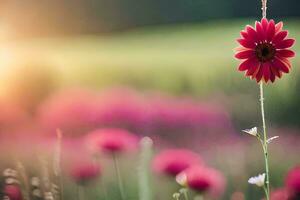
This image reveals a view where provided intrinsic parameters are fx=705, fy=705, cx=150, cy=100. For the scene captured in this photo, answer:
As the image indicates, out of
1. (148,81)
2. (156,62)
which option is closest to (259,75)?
(148,81)

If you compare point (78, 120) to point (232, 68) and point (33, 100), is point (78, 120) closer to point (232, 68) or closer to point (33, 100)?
point (33, 100)

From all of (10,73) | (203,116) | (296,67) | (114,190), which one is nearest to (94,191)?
(114,190)

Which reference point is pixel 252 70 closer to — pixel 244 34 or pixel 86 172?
pixel 244 34

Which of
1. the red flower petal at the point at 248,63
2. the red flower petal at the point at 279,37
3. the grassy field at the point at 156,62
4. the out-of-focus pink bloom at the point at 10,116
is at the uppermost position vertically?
the grassy field at the point at 156,62

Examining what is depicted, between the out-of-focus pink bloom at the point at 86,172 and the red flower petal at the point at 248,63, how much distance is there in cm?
35

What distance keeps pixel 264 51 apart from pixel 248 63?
33mm

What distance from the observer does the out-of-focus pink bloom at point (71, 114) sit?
5.05ft

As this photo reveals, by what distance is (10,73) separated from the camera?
1.78 metres

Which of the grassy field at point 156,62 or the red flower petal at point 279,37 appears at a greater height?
the grassy field at point 156,62

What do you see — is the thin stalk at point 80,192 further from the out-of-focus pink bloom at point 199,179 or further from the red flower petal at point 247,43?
the red flower petal at point 247,43

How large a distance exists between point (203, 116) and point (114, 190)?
302mm

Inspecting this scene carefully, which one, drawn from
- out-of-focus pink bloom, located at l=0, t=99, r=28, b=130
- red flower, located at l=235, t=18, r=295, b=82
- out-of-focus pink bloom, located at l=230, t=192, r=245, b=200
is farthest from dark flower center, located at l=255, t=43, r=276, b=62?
out-of-focus pink bloom, located at l=0, t=99, r=28, b=130

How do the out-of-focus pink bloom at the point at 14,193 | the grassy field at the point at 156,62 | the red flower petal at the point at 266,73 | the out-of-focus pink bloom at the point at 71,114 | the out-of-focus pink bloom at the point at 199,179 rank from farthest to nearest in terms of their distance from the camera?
the grassy field at the point at 156,62 → the out-of-focus pink bloom at the point at 71,114 → the out-of-focus pink bloom at the point at 14,193 → the out-of-focus pink bloom at the point at 199,179 → the red flower petal at the point at 266,73

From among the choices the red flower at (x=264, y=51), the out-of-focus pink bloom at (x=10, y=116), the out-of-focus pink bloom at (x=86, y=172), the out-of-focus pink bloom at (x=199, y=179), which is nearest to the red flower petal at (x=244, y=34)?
the red flower at (x=264, y=51)
